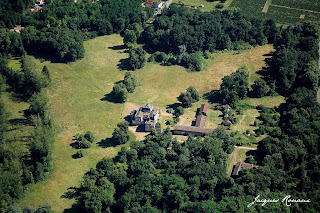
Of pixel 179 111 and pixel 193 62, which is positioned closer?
pixel 179 111

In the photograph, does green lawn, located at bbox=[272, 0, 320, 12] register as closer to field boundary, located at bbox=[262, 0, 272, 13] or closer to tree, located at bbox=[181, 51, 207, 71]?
field boundary, located at bbox=[262, 0, 272, 13]

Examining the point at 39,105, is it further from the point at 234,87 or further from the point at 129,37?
the point at 234,87

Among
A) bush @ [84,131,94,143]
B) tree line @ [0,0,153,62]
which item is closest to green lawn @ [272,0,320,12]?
tree line @ [0,0,153,62]

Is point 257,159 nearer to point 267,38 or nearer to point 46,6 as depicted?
point 267,38

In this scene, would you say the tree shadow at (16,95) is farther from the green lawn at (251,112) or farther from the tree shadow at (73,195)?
the green lawn at (251,112)

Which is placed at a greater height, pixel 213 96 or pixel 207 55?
pixel 207 55

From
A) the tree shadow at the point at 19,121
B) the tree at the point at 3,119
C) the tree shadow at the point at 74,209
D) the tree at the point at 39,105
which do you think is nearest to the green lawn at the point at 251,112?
the tree shadow at the point at 74,209

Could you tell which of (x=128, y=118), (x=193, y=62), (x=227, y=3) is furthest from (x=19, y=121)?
(x=227, y=3)
